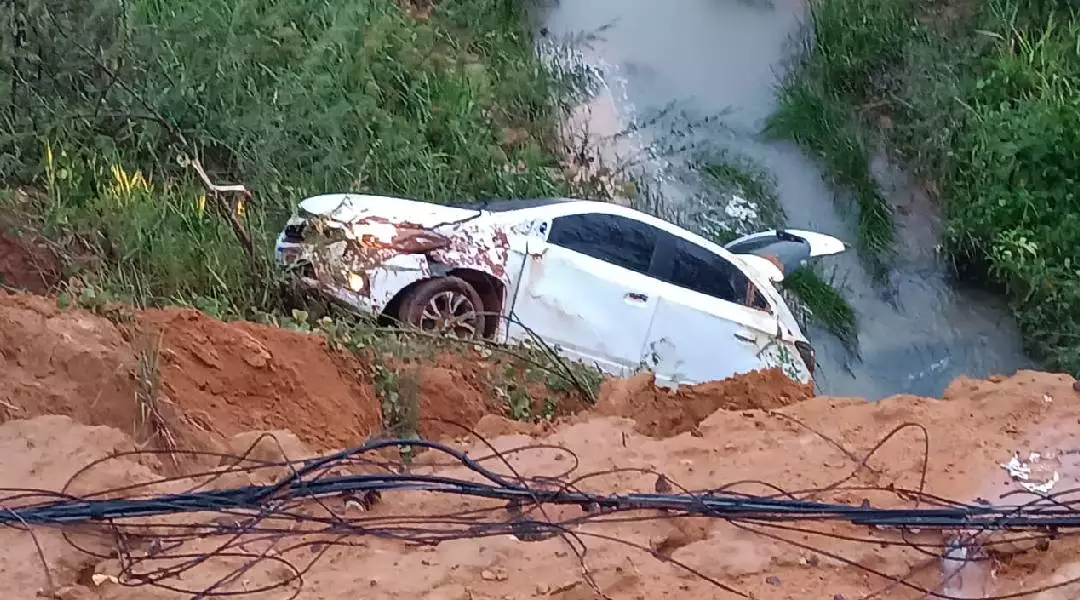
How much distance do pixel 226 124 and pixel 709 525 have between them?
5.15 meters

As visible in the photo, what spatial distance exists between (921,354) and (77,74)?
22.1 ft

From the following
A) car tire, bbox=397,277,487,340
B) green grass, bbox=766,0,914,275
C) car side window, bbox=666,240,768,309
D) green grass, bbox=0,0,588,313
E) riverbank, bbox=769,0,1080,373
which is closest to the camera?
car tire, bbox=397,277,487,340

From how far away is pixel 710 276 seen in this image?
686cm

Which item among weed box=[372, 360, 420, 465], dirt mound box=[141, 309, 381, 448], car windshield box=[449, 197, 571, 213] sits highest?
car windshield box=[449, 197, 571, 213]

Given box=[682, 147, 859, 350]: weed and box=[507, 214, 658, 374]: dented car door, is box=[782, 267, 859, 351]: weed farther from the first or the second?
box=[507, 214, 658, 374]: dented car door

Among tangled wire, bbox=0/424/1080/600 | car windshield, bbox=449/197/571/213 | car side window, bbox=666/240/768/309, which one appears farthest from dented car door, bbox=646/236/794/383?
tangled wire, bbox=0/424/1080/600

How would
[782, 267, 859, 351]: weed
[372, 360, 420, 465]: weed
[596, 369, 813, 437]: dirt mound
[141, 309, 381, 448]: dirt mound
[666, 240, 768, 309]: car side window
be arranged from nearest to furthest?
[596, 369, 813, 437]: dirt mound < [141, 309, 381, 448]: dirt mound < [372, 360, 420, 465]: weed < [666, 240, 768, 309]: car side window < [782, 267, 859, 351]: weed

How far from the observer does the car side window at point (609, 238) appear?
6.37 m

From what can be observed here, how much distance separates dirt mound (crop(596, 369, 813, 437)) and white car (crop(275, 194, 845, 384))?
1.02 metres

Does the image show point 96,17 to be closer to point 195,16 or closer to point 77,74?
point 77,74

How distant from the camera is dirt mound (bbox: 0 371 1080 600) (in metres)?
2.72

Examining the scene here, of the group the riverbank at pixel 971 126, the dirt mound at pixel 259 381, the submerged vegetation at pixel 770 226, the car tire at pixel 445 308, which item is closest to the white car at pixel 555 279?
the car tire at pixel 445 308

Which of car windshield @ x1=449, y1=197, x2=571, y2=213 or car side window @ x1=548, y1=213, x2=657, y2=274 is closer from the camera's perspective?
car side window @ x1=548, y1=213, x2=657, y2=274

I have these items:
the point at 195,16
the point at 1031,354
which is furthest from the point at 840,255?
the point at 195,16
